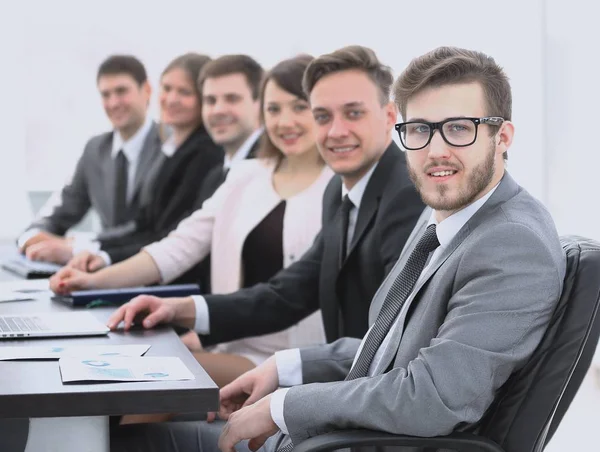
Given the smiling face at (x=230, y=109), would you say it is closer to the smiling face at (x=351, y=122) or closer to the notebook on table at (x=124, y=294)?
the smiling face at (x=351, y=122)

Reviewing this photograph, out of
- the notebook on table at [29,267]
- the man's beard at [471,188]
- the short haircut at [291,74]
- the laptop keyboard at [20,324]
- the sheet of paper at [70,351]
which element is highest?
the short haircut at [291,74]

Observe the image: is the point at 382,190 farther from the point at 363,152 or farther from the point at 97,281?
the point at 97,281

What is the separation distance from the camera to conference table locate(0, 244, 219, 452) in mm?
1693

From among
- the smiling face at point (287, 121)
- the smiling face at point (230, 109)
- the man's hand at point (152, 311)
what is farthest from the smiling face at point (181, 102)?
the man's hand at point (152, 311)

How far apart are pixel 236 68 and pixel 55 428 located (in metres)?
2.61

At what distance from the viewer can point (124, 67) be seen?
17.4 ft

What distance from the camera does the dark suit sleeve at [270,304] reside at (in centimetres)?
287

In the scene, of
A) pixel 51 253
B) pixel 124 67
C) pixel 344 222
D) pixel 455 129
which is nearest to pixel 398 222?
pixel 344 222

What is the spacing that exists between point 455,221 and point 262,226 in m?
1.62

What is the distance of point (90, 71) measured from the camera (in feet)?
23.0

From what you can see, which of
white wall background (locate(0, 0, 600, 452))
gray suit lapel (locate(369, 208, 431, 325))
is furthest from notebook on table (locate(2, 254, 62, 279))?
white wall background (locate(0, 0, 600, 452))

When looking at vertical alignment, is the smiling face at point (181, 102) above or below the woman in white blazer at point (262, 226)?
above

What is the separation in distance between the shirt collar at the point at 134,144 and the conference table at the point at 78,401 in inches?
125

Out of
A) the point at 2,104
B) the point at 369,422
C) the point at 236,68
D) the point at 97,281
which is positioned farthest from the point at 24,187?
the point at 369,422
